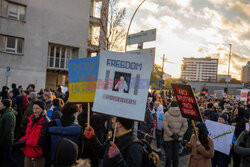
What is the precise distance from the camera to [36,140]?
3650 millimetres

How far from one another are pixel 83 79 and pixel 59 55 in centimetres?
2304

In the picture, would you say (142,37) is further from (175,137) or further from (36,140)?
(36,140)

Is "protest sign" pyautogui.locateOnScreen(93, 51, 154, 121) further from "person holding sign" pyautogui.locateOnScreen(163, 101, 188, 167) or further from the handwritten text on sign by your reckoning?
"person holding sign" pyautogui.locateOnScreen(163, 101, 188, 167)

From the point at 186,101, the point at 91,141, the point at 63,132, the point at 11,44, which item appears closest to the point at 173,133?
the point at 186,101

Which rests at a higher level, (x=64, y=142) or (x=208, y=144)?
(x=64, y=142)

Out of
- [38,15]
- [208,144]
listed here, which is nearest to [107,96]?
[208,144]

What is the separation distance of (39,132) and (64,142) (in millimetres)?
1757

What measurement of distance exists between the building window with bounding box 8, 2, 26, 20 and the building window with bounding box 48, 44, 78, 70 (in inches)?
169

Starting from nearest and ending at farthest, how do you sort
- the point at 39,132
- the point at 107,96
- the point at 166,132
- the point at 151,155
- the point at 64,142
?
the point at 64,142 → the point at 151,155 → the point at 107,96 → the point at 39,132 → the point at 166,132

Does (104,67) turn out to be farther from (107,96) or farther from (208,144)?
(208,144)

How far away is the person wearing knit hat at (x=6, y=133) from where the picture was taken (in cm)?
473

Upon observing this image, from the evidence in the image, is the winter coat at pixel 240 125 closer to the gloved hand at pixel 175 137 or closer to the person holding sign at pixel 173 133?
the person holding sign at pixel 173 133

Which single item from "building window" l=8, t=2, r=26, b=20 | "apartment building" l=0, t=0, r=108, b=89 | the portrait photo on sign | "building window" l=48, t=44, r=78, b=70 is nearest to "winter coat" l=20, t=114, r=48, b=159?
the portrait photo on sign

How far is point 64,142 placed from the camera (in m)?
2.19
